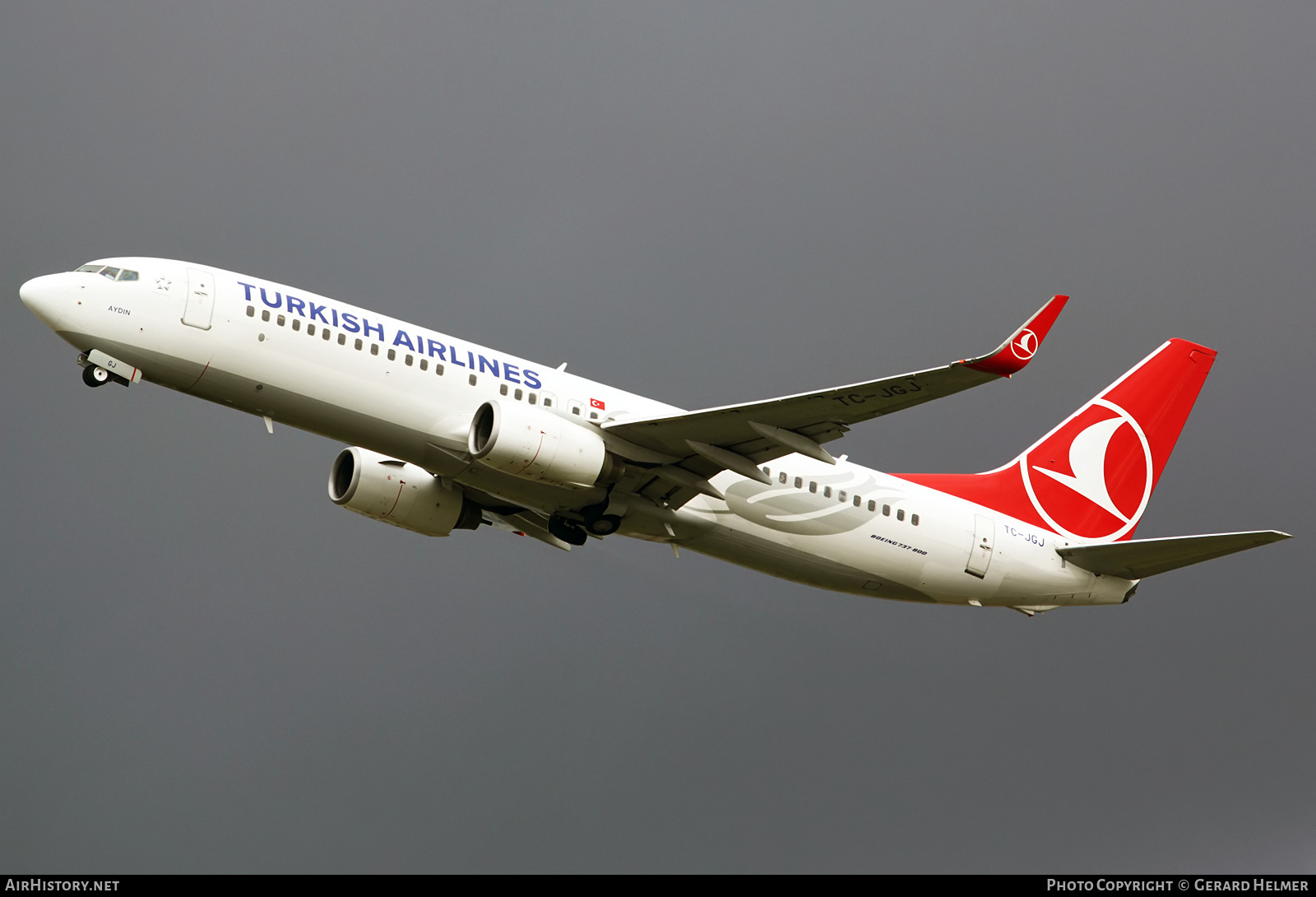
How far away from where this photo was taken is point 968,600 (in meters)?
36.9

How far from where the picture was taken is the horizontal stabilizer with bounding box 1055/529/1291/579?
33.0 m

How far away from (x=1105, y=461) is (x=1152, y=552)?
542 centimetres

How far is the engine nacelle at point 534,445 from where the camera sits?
30.1 meters

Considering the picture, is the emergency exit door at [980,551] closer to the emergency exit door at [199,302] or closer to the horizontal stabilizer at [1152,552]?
the horizontal stabilizer at [1152,552]

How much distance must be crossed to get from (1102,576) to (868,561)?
7.15 metres

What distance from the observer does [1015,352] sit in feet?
85.6

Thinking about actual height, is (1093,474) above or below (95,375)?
above

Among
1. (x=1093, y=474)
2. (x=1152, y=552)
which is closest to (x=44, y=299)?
(x=1152, y=552)

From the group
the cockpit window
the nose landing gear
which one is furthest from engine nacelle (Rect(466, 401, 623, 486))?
the cockpit window

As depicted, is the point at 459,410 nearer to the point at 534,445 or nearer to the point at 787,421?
the point at 534,445

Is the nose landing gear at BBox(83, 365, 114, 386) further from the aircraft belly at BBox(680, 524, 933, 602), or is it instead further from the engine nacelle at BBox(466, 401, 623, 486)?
the aircraft belly at BBox(680, 524, 933, 602)

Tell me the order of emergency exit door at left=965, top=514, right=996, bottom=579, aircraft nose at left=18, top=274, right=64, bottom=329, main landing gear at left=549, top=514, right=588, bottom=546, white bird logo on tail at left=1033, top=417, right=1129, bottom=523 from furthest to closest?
white bird logo on tail at left=1033, top=417, right=1129, bottom=523, emergency exit door at left=965, top=514, right=996, bottom=579, main landing gear at left=549, top=514, right=588, bottom=546, aircraft nose at left=18, top=274, right=64, bottom=329

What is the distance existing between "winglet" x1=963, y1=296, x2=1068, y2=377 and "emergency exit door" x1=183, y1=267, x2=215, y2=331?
15.9m

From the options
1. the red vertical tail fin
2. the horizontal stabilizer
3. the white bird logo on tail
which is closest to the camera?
the horizontal stabilizer
